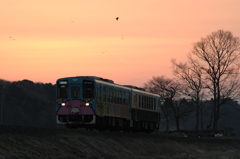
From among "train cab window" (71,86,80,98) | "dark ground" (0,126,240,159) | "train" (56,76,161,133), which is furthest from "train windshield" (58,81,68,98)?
"dark ground" (0,126,240,159)

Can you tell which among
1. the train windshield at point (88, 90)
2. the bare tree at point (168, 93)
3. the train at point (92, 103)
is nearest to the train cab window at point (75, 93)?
the train at point (92, 103)

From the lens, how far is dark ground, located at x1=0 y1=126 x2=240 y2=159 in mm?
23820

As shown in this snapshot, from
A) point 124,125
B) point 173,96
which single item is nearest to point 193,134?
point 173,96

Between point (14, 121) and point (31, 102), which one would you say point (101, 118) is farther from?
point (31, 102)

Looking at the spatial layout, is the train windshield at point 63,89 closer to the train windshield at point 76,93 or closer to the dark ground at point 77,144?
the train windshield at point 76,93

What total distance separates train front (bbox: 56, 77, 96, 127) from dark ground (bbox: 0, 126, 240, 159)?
212 centimetres

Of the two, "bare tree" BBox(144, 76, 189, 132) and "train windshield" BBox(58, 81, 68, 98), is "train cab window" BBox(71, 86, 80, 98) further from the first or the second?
"bare tree" BBox(144, 76, 189, 132)

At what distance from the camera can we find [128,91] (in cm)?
4394

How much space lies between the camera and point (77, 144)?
2881 centimetres

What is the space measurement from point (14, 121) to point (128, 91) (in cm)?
8563

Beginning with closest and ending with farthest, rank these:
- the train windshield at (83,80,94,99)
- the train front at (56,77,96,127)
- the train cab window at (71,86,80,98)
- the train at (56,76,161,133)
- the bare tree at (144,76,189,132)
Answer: the train front at (56,77,96,127) → the train at (56,76,161,133) → the train windshield at (83,80,94,99) → the train cab window at (71,86,80,98) → the bare tree at (144,76,189,132)

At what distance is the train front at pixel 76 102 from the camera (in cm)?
3678

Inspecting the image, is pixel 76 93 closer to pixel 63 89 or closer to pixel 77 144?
pixel 63 89

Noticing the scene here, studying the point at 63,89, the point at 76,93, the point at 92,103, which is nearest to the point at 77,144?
the point at 92,103
